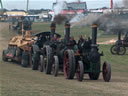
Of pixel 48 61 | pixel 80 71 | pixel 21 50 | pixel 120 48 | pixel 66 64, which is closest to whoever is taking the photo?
pixel 80 71

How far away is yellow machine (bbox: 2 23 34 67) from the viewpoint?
2247cm

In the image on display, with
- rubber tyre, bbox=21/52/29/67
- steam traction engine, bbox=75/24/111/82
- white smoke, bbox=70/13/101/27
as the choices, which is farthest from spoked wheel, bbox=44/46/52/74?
rubber tyre, bbox=21/52/29/67

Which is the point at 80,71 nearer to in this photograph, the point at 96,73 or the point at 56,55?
the point at 96,73

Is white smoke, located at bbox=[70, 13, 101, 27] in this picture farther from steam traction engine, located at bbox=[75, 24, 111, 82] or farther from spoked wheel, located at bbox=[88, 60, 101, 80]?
spoked wheel, located at bbox=[88, 60, 101, 80]

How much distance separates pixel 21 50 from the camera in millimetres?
23766

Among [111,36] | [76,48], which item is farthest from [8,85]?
[111,36]

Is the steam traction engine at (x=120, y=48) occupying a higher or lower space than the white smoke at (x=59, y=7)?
lower

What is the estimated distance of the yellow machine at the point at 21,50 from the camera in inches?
885

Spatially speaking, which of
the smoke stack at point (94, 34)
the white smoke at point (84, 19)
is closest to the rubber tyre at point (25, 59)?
the white smoke at point (84, 19)

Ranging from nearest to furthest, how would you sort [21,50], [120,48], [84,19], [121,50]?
[84,19] → [21,50] → [121,50] → [120,48]

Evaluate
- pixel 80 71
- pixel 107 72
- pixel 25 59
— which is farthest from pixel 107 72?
pixel 25 59

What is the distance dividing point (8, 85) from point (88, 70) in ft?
15.8

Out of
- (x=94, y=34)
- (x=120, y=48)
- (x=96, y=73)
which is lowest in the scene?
(x=120, y=48)

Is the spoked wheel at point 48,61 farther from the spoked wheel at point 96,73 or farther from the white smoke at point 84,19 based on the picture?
the spoked wheel at point 96,73
